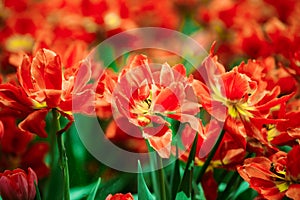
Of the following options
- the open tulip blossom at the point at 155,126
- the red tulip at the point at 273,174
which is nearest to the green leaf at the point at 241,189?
the open tulip blossom at the point at 155,126

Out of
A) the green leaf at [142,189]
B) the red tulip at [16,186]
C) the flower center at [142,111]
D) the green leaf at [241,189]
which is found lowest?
the green leaf at [241,189]

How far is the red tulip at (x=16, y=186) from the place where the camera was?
0.70m

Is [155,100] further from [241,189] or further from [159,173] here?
[241,189]

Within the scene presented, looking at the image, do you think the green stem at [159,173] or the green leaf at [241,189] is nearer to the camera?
the green stem at [159,173]

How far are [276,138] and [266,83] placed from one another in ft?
0.23

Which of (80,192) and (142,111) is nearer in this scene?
(142,111)

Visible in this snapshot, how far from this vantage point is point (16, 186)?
0.71m

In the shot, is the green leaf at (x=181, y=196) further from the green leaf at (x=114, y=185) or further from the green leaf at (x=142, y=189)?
the green leaf at (x=114, y=185)

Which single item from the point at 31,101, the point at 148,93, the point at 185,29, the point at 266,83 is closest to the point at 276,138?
the point at 266,83

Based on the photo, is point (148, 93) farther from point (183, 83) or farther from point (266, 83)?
point (266, 83)

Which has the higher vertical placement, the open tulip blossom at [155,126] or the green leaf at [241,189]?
the open tulip blossom at [155,126]

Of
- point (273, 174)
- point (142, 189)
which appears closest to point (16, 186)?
point (142, 189)

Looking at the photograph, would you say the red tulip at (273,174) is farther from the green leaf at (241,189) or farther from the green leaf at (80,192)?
the green leaf at (80,192)

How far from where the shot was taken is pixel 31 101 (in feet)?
2.37
